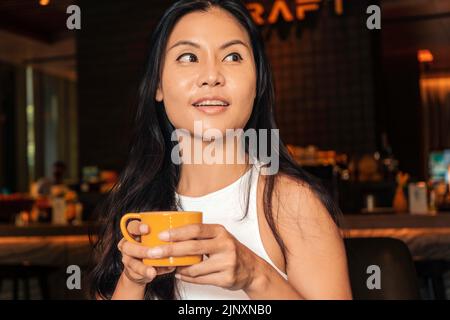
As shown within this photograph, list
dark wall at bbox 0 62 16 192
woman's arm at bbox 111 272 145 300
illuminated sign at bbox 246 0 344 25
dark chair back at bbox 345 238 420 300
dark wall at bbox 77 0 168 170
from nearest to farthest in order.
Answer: woman's arm at bbox 111 272 145 300 < dark chair back at bbox 345 238 420 300 < illuminated sign at bbox 246 0 344 25 < dark wall at bbox 77 0 168 170 < dark wall at bbox 0 62 16 192

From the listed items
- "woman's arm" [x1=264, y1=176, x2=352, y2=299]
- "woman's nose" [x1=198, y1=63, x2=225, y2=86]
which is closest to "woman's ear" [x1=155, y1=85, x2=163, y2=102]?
"woman's nose" [x1=198, y1=63, x2=225, y2=86]

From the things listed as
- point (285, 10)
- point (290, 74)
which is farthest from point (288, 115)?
point (285, 10)

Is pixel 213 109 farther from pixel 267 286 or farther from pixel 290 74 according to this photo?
pixel 290 74

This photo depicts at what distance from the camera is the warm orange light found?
998 cm

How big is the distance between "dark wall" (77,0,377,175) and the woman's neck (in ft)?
15.7

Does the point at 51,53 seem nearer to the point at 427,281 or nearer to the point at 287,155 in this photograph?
the point at 427,281

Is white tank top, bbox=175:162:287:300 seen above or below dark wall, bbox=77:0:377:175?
below

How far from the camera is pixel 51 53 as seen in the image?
10055 millimetres

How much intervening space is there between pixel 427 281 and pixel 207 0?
236 cm

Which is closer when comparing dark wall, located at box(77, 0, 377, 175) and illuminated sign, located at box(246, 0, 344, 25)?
illuminated sign, located at box(246, 0, 344, 25)

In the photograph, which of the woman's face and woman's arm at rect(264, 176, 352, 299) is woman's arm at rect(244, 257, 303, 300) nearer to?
woman's arm at rect(264, 176, 352, 299)

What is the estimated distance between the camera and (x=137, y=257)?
865 mm

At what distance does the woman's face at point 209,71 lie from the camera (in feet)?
3.41

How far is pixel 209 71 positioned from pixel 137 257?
0.33m
